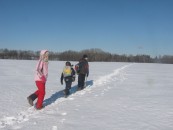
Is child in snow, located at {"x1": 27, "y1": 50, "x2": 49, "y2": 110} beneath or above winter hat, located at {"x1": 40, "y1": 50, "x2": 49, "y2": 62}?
beneath

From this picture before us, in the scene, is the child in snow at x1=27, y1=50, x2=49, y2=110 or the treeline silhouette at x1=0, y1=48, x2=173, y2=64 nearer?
the child in snow at x1=27, y1=50, x2=49, y2=110

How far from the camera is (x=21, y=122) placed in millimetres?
6008

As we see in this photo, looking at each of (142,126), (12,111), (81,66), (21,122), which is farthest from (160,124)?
(81,66)

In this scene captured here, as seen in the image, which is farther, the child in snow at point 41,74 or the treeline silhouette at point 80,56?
the treeline silhouette at point 80,56

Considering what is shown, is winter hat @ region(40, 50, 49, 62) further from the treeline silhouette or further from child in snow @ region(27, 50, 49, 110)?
the treeline silhouette

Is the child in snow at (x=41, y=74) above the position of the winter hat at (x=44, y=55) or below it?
below

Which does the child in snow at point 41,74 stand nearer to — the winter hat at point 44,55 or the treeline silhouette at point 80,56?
the winter hat at point 44,55

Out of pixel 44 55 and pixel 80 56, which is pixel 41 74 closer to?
pixel 44 55

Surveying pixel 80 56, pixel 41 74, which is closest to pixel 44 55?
pixel 41 74

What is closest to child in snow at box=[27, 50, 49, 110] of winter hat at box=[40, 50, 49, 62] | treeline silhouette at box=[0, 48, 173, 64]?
winter hat at box=[40, 50, 49, 62]

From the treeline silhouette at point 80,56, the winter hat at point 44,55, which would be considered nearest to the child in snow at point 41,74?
the winter hat at point 44,55

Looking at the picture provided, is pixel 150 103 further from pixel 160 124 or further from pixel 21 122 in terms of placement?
pixel 21 122

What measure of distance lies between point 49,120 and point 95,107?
6.77 ft

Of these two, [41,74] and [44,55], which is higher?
[44,55]
